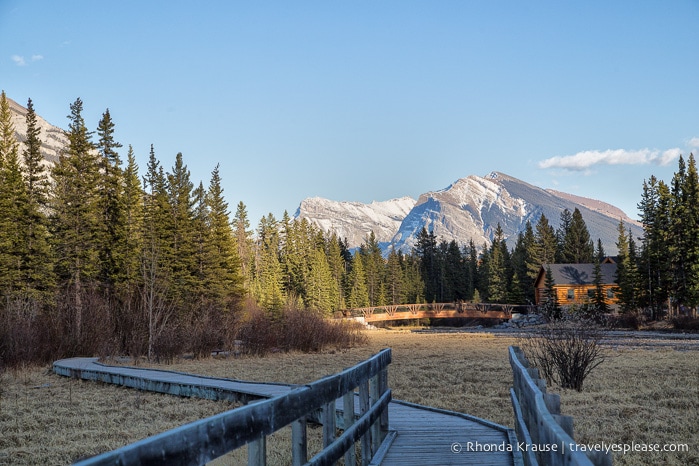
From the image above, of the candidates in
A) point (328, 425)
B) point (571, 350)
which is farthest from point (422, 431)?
point (571, 350)

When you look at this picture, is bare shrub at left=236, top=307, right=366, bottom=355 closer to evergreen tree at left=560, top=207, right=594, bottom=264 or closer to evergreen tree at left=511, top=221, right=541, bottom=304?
evergreen tree at left=511, top=221, right=541, bottom=304

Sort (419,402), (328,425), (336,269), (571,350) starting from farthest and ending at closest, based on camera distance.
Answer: (336,269), (571,350), (419,402), (328,425)

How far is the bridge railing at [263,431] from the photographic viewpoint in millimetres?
2264

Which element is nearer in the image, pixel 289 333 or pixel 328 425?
pixel 328 425

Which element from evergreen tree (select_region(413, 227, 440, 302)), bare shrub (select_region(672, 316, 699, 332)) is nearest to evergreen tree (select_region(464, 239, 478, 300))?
evergreen tree (select_region(413, 227, 440, 302))

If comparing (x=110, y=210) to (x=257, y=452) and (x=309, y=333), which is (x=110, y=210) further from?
(x=257, y=452)

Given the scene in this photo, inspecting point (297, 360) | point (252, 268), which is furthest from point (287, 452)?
point (252, 268)

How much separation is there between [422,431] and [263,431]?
5215 millimetres

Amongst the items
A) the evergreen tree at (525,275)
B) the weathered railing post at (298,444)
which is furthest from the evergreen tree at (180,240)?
the evergreen tree at (525,275)

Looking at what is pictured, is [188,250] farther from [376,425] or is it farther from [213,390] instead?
[376,425]

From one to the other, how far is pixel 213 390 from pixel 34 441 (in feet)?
13.7

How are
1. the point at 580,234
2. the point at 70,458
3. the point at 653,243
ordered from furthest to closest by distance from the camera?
the point at 580,234
the point at 653,243
the point at 70,458

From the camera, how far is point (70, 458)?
793 cm

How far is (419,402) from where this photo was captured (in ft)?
41.2
